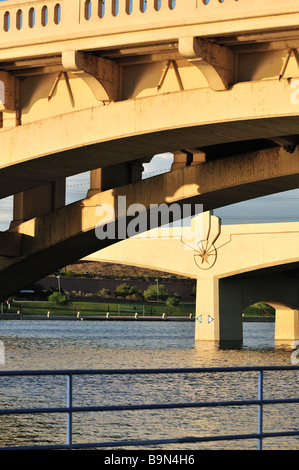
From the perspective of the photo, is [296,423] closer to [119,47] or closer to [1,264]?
[119,47]

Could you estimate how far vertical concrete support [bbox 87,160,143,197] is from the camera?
91.0 feet

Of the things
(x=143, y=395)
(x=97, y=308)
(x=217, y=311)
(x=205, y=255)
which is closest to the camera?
(x=143, y=395)

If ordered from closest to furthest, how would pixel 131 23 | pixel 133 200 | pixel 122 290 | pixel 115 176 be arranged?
pixel 131 23 → pixel 133 200 → pixel 115 176 → pixel 122 290

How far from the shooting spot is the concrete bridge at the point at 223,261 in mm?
54312

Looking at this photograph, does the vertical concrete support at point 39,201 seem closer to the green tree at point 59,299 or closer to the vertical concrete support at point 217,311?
the vertical concrete support at point 217,311

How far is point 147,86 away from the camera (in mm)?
19031

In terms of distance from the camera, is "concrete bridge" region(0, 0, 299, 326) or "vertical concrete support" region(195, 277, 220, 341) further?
"vertical concrete support" region(195, 277, 220, 341)

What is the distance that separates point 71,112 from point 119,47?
2.16 m

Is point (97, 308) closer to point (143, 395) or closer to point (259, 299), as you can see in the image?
point (259, 299)

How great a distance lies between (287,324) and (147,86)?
52.5 meters

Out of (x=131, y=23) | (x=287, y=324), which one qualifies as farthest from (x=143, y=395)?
(x=287, y=324)

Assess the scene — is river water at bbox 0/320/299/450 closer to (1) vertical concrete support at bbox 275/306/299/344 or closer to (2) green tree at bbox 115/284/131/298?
(1) vertical concrete support at bbox 275/306/299/344

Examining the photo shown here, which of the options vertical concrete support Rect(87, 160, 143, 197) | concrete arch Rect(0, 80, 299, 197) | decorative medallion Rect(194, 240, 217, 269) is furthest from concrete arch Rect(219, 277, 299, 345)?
concrete arch Rect(0, 80, 299, 197)

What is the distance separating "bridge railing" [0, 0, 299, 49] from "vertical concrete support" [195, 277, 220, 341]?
3897 centimetres
